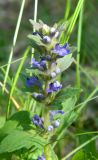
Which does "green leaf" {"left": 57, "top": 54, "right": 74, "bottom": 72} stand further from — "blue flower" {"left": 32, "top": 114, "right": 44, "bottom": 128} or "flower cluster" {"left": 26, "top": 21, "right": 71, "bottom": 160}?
"blue flower" {"left": 32, "top": 114, "right": 44, "bottom": 128}

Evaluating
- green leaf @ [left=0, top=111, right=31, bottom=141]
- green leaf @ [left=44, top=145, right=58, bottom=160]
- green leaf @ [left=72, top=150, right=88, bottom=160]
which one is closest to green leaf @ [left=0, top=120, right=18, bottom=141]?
green leaf @ [left=0, top=111, right=31, bottom=141]

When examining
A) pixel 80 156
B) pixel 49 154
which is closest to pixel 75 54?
pixel 80 156

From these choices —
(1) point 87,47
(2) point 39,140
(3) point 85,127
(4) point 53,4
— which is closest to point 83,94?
(3) point 85,127

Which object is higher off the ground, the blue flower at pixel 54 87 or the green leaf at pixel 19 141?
the blue flower at pixel 54 87

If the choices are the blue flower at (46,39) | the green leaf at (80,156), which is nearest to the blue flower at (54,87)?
the blue flower at (46,39)

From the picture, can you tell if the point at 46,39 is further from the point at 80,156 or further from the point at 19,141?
the point at 80,156

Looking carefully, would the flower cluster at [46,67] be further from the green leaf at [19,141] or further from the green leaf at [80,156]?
the green leaf at [80,156]

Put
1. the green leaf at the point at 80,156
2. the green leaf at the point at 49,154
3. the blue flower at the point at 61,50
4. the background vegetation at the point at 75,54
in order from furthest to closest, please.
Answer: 1. the background vegetation at the point at 75,54
2. the green leaf at the point at 80,156
3. the green leaf at the point at 49,154
4. the blue flower at the point at 61,50
